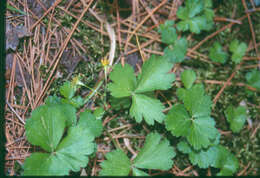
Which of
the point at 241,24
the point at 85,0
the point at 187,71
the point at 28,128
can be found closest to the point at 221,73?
the point at 187,71

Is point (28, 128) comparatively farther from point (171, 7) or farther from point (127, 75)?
point (171, 7)

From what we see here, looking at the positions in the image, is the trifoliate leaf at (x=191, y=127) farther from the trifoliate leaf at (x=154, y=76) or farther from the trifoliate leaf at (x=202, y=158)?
the trifoliate leaf at (x=154, y=76)

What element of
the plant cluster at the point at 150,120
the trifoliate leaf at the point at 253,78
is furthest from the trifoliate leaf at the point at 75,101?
the trifoliate leaf at the point at 253,78

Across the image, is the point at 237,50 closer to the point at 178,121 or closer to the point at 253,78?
the point at 253,78

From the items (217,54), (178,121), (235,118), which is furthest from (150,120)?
(217,54)

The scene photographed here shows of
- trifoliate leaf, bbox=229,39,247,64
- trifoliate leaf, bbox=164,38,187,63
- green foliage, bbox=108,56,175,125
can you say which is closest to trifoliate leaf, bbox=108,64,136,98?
green foliage, bbox=108,56,175,125

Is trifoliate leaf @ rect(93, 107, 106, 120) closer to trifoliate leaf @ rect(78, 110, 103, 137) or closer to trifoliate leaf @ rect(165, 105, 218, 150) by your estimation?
trifoliate leaf @ rect(78, 110, 103, 137)

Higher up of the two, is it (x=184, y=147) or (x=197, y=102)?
(x=197, y=102)

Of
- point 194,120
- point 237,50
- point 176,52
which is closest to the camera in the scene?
point 194,120
